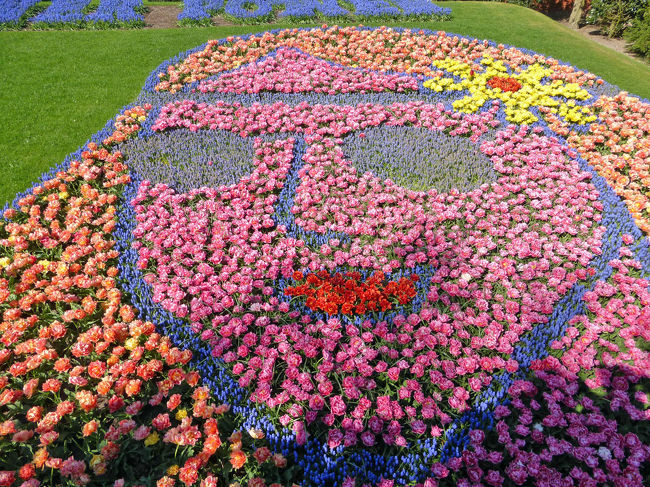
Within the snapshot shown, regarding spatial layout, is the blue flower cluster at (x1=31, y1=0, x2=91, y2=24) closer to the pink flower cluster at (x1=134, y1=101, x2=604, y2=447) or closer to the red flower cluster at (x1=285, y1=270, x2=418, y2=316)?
the pink flower cluster at (x1=134, y1=101, x2=604, y2=447)

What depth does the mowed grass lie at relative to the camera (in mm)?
8552

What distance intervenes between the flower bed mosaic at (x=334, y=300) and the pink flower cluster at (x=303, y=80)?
129cm

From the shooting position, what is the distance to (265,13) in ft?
56.9

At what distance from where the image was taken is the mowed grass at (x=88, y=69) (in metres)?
8.55

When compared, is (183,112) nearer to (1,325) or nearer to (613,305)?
(1,325)

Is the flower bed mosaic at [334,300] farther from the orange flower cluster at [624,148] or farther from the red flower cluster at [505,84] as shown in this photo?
the red flower cluster at [505,84]

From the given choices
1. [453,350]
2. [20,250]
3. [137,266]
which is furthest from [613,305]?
[20,250]

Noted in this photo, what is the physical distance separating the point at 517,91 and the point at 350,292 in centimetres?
859

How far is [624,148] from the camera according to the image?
7.96 metres

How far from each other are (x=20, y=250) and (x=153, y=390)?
137 inches

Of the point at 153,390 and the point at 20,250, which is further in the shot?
the point at 20,250

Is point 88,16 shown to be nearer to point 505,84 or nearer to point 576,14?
point 505,84

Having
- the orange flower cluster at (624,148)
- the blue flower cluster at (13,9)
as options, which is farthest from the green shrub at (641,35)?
the blue flower cluster at (13,9)

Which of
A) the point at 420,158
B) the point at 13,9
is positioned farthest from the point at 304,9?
the point at 420,158
